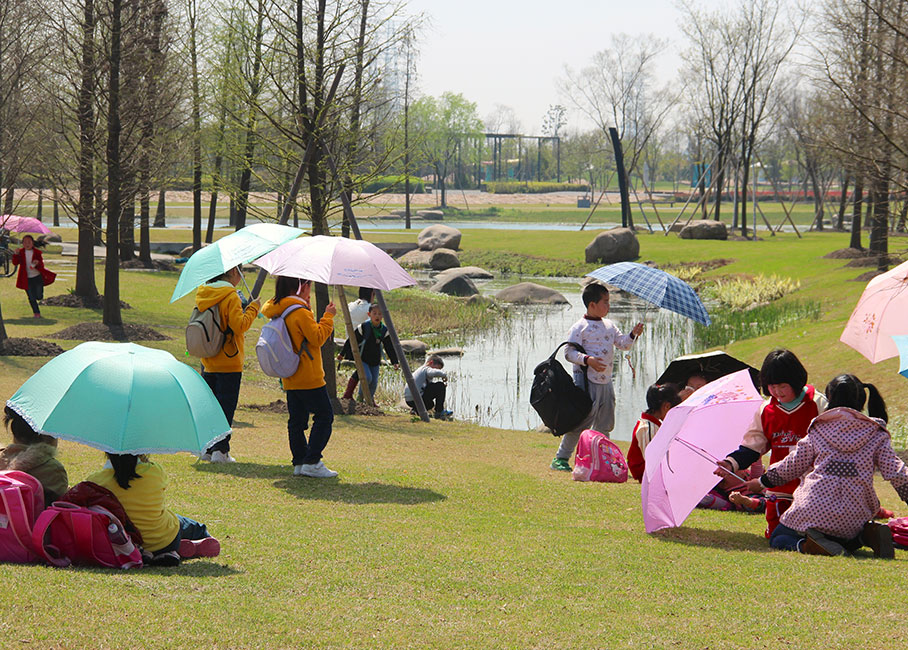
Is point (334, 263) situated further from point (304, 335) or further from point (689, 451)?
point (689, 451)

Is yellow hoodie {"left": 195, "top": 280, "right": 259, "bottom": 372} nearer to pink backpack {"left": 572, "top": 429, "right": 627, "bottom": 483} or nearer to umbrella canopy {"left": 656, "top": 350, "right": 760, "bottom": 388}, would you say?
pink backpack {"left": 572, "top": 429, "right": 627, "bottom": 483}

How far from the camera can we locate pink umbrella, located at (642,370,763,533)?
6.48 meters

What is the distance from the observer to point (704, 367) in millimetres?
8750

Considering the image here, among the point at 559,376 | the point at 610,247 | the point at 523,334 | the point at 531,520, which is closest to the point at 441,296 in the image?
the point at 523,334

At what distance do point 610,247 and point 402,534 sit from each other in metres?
35.5

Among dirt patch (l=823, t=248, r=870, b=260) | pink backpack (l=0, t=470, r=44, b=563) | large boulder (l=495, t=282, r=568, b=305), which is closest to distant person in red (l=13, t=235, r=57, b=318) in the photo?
large boulder (l=495, t=282, r=568, b=305)

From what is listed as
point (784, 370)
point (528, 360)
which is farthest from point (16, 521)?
point (528, 360)

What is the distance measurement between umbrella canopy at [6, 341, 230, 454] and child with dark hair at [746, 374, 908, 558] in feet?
12.1

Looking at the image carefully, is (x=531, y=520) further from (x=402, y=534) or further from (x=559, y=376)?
(x=559, y=376)

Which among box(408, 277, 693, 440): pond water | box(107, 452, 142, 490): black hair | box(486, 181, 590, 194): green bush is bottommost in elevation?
box(408, 277, 693, 440): pond water

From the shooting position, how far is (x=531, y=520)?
7.29 meters

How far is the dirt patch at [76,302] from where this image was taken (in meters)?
21.8

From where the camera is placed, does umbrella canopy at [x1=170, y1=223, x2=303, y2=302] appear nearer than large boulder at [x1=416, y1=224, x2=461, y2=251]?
Yes

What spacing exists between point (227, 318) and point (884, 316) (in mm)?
5650
